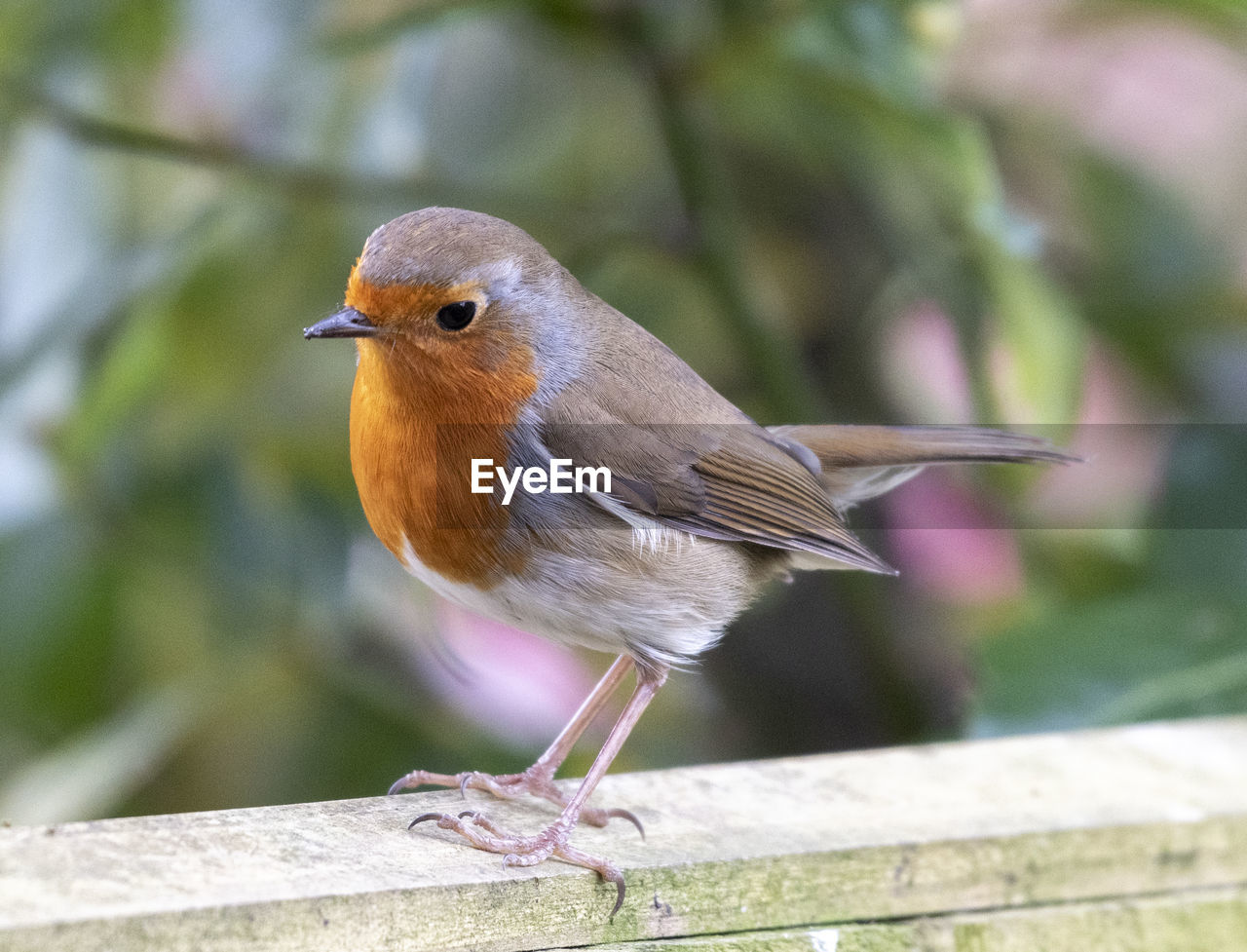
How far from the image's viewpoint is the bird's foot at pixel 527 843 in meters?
1.34

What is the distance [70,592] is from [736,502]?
4.66 feet

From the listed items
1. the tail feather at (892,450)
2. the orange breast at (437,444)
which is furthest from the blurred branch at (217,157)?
the orange breast at (437,444)

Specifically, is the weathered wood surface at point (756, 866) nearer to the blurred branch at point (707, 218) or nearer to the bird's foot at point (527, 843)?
the bird's foot at point (527, 843)

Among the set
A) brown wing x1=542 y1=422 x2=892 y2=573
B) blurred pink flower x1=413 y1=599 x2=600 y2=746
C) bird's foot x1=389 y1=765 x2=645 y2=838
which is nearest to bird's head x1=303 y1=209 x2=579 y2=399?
brown wing x1=542 y1=422 x2=892 y2=573

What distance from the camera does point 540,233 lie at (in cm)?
225

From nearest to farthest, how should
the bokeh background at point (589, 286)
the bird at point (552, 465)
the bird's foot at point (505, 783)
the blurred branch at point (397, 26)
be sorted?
the bird at point (552, 465)
the bird's foot at point (505, 783)
the blurred branch at point (397, 26)
the bokeh background at point (589, 286)

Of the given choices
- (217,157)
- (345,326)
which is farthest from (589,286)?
(345,326)

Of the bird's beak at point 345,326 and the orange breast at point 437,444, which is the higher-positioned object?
the bird's beak at point 345,326

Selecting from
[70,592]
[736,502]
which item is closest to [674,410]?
[736,502]

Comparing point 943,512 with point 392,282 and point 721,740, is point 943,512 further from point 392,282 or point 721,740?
point 392,282

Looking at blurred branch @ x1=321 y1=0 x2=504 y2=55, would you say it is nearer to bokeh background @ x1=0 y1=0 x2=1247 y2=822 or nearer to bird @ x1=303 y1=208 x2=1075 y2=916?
bokeh background @ x1=0 y1=0 x2=1247 y2=822

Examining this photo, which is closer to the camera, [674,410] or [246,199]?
[674,410]

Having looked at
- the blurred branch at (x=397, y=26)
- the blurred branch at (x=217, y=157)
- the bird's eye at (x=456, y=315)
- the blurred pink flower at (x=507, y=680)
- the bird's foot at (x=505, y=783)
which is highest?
the blurred branch at (x=397, y=26)

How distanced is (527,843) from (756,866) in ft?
0.71
